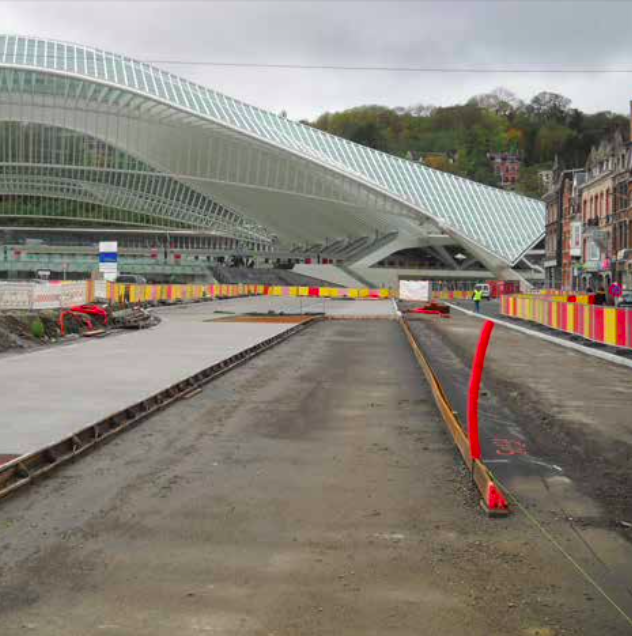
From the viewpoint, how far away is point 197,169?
8912 cm

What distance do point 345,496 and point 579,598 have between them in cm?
254

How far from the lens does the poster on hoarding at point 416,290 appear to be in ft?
230

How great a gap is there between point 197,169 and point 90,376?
252 feet

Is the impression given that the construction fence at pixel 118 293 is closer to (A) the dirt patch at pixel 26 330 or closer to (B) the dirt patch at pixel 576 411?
(A) the dirt patch at pixel 26 330

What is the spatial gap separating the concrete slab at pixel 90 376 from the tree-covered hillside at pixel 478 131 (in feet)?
436

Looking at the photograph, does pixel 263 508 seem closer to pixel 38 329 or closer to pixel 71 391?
pixel 71 391

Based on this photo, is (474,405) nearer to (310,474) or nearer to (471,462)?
(471,462)

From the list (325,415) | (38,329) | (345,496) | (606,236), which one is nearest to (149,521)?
(345,496)

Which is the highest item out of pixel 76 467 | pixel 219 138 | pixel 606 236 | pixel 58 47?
pixel 58 47

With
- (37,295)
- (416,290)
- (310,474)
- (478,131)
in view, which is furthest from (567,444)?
(478,131)

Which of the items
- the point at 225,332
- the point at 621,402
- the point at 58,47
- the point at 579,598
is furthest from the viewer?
the point at 58,47

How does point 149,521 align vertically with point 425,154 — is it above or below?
below

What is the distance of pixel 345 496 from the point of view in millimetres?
6734

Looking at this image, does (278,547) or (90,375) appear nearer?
(278,547)
